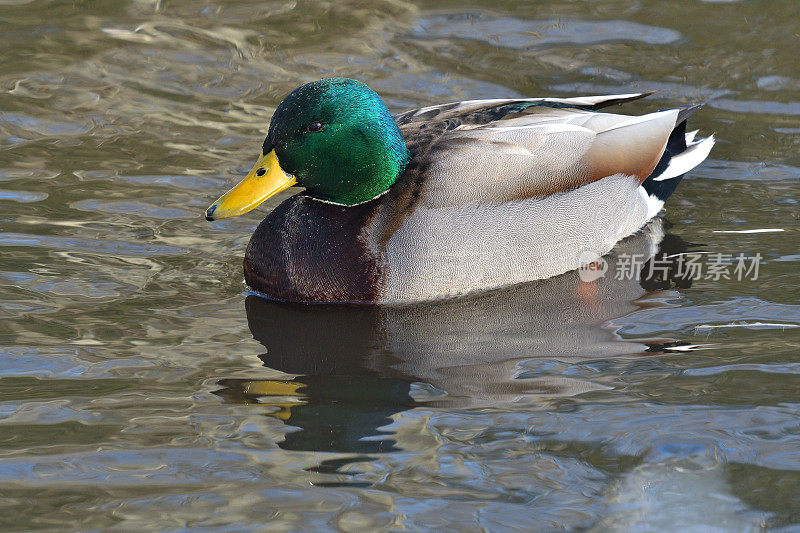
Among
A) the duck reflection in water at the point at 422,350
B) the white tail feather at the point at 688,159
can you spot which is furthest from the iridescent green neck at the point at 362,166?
the white tail feather at the point at 688,159

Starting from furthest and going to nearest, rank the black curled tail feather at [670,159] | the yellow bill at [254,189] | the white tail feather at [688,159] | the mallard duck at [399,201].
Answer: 1. the white tail feather at [688,159]
2. the black curled tail feather at [670,159]
3. the mallard duck at [399,201]
4. the yellow bill at [254,189]

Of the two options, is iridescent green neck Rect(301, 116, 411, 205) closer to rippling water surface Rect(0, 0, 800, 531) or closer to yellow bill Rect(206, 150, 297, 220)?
yellow bill Rect(206, 150, 297, 220)

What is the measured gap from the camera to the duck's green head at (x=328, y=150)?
5.91 m

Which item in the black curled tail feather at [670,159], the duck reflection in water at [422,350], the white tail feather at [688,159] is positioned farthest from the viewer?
the white tail feather at [688,159]

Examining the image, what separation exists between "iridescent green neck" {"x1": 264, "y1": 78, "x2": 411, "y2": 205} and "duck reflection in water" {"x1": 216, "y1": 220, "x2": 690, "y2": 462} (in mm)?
639

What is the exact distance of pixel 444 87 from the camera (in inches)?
344

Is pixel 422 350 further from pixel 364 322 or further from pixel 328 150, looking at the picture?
pixel 328 150

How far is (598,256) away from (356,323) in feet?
5.28

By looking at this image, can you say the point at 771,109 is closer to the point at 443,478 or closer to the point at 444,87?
the point at 444,87

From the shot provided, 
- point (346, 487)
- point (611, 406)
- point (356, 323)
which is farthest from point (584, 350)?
point (346, 487)

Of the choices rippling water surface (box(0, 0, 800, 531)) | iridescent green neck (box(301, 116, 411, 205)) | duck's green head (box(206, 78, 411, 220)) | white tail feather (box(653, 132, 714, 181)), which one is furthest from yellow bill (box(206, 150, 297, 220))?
white tail feather (box(653, 132, 714, 181))

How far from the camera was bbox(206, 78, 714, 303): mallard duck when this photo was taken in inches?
234

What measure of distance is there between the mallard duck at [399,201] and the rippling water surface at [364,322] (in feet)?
0.56

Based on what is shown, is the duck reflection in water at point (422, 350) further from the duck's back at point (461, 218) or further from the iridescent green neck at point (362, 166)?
the iridescent green neck at point (362, 166)
